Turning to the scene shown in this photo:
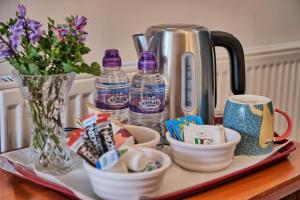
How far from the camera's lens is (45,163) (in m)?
0.88

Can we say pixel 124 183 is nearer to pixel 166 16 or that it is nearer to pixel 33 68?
pixel 33 68

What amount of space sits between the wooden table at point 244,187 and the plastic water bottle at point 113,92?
23 cm

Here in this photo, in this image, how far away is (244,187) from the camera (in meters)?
0.86

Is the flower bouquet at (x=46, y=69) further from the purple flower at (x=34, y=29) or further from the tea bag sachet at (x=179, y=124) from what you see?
the tea bag sachet at (x=179, y=124)

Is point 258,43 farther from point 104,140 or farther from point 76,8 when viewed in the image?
point 104,140

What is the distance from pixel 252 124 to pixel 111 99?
287mm

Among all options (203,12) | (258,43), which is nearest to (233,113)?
(203,12)

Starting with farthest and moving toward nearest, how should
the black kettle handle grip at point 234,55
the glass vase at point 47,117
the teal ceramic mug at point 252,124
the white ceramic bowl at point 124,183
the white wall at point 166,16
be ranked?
the white wall at point 166,16 < the black kettle handle grip at point 234,55 < the teal ceramic mug at point 252,124 < the glass vase at point 47,117 < the white ceramic bowl at point 124,183

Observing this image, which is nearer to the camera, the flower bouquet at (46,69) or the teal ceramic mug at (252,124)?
the flower bouquet at (46,69)

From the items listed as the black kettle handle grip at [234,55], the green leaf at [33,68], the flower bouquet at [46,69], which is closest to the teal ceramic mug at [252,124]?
the black kettle handle grip at [234,55]

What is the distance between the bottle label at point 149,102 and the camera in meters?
0.98

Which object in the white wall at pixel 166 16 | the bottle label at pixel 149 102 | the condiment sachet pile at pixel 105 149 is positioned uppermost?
the white wall at pixel 166 16

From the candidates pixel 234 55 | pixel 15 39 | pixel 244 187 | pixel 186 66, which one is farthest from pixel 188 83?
pixel 15 39

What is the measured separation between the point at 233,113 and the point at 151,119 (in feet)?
0.54
